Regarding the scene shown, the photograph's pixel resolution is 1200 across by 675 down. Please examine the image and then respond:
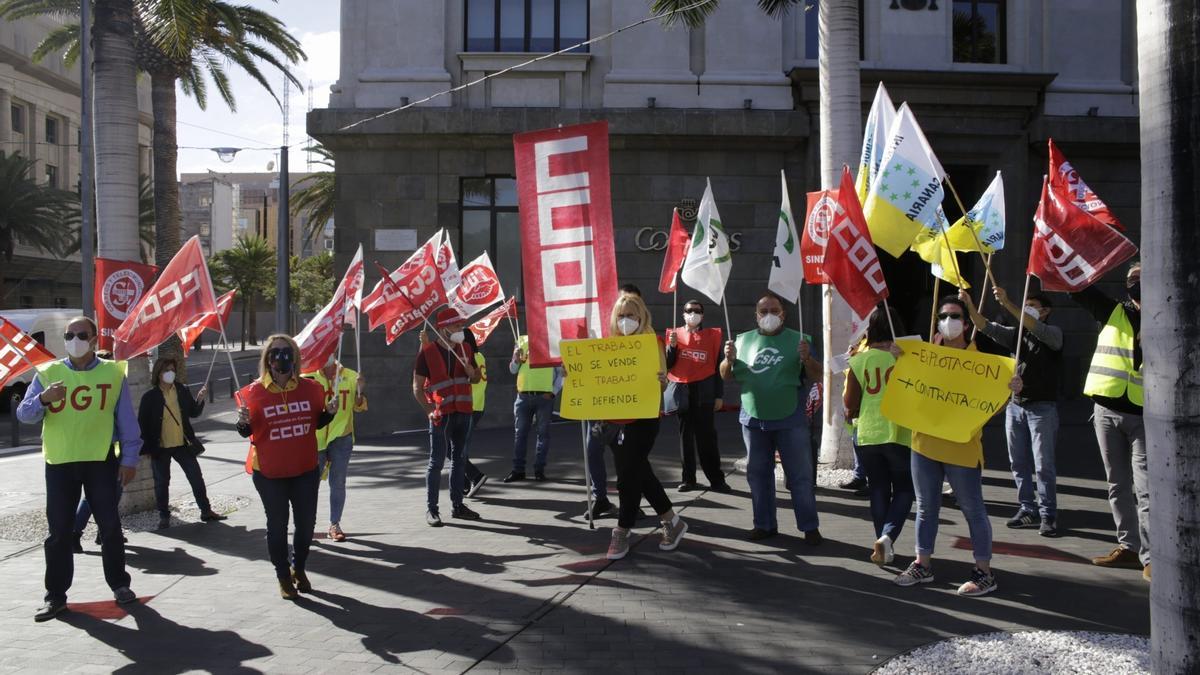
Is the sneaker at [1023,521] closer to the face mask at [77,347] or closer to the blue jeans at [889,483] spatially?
the blue jeans at [889,483]

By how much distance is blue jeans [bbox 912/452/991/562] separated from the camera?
6203 millimetres

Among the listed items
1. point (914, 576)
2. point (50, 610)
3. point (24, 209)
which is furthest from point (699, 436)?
point (24, 209)

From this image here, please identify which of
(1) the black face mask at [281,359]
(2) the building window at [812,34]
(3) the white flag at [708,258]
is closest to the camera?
(1) the black face mask at [281,359]

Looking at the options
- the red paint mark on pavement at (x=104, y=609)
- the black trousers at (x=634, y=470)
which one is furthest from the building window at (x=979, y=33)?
the red paint mark on pavement at (x=104, y=609)

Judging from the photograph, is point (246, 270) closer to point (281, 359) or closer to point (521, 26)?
point (521, 26)

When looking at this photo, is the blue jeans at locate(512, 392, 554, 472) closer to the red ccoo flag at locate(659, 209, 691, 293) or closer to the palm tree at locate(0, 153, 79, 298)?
the red ccoo flag at locate(659, 209, 691, 293)

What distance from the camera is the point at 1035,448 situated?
317 inches

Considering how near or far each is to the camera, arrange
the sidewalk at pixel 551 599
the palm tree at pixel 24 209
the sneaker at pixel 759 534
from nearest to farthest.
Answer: the sidewalk at pixel 551 599 < the sneaker at pixel 759 534 < the palm tree at pixel 24 209

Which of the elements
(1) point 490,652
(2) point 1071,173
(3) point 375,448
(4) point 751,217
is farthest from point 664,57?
(1) point 490,652

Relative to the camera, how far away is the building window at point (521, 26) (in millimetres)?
18594

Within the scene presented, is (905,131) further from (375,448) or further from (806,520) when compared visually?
(375,448)

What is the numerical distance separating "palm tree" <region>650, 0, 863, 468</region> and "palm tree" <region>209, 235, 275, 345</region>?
175 ft

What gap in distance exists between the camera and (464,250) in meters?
18.4

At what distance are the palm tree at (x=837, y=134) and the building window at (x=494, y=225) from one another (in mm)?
8158
